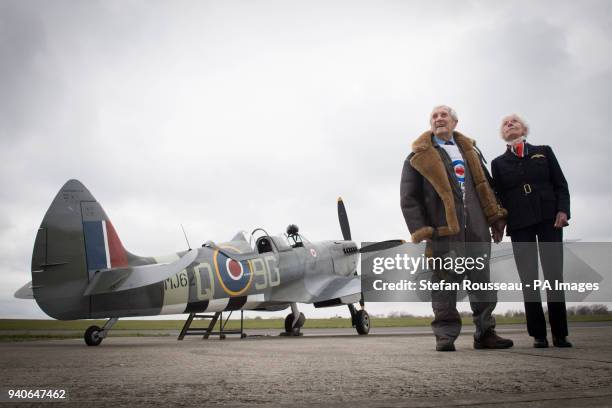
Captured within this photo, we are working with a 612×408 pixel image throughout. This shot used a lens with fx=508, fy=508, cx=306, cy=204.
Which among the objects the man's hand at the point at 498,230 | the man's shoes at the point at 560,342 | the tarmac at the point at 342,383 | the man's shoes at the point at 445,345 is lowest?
the man's shoes at the point at 560,342

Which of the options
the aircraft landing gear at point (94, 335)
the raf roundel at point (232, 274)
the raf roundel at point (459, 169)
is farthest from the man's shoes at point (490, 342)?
the raf roundel at point (232, 274)

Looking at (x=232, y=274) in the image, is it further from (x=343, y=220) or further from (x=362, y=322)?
(x=343, y=220)

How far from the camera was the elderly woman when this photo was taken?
5043 mm

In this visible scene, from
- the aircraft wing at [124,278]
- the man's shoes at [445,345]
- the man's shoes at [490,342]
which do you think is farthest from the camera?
the aircraft wing at [124,278]

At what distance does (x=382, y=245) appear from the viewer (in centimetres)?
1547

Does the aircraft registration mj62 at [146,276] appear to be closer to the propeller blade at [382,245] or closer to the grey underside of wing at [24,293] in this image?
the grey underside of wing at [24,293]

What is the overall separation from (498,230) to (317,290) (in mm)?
9159

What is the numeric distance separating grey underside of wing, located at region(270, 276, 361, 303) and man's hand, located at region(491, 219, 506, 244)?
811 centimetres

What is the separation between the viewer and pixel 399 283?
7211 millimetres

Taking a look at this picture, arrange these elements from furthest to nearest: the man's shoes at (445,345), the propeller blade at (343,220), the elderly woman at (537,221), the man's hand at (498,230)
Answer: the propeller blade at (343,220) < the man's hand at (498,230) < the elderly woman at (537,221) < the man's shoes at (445,345)

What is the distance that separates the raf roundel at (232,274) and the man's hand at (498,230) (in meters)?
6.86

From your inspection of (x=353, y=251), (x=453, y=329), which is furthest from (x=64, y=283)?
(x=353, y=251)

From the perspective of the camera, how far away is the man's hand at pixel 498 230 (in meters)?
5.35

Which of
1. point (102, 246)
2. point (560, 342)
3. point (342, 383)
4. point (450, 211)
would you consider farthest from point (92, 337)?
point (342, 383)
